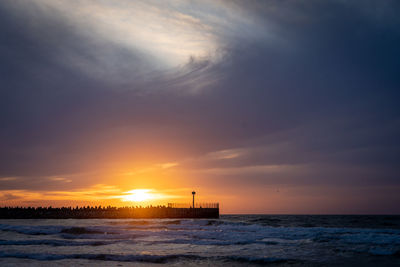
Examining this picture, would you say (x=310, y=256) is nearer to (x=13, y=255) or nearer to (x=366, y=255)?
(x=366, y=255)

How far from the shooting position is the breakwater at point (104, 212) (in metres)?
82.9

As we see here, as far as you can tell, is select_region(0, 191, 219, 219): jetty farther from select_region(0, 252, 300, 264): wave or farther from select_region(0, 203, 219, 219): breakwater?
select_region(0, 252, 300, 264): wave

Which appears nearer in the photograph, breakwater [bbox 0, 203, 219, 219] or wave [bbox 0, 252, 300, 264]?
wave [bbox 0, 252, 300, 264]

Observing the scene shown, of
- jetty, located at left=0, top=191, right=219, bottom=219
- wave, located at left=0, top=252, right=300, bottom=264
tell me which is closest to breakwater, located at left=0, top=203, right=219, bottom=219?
jetty, located at left=0, top=191, right=219, bottom=219

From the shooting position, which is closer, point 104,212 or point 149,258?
point 149,258

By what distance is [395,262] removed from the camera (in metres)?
17.1

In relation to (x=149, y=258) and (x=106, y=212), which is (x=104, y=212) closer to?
(x=106, y=212)

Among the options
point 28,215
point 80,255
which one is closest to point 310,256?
point 80,255

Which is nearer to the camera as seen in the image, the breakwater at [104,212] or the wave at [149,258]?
the wave at [149,258]

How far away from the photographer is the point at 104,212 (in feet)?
277

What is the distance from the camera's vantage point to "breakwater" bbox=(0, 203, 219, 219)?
82.9m

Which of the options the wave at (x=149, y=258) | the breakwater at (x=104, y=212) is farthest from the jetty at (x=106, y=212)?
the wave at (x=149, y=258)

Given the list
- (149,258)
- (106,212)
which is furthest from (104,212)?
(149,258)

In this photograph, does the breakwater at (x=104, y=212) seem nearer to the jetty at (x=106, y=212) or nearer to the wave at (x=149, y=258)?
the jetty at (x=106, y=212)
